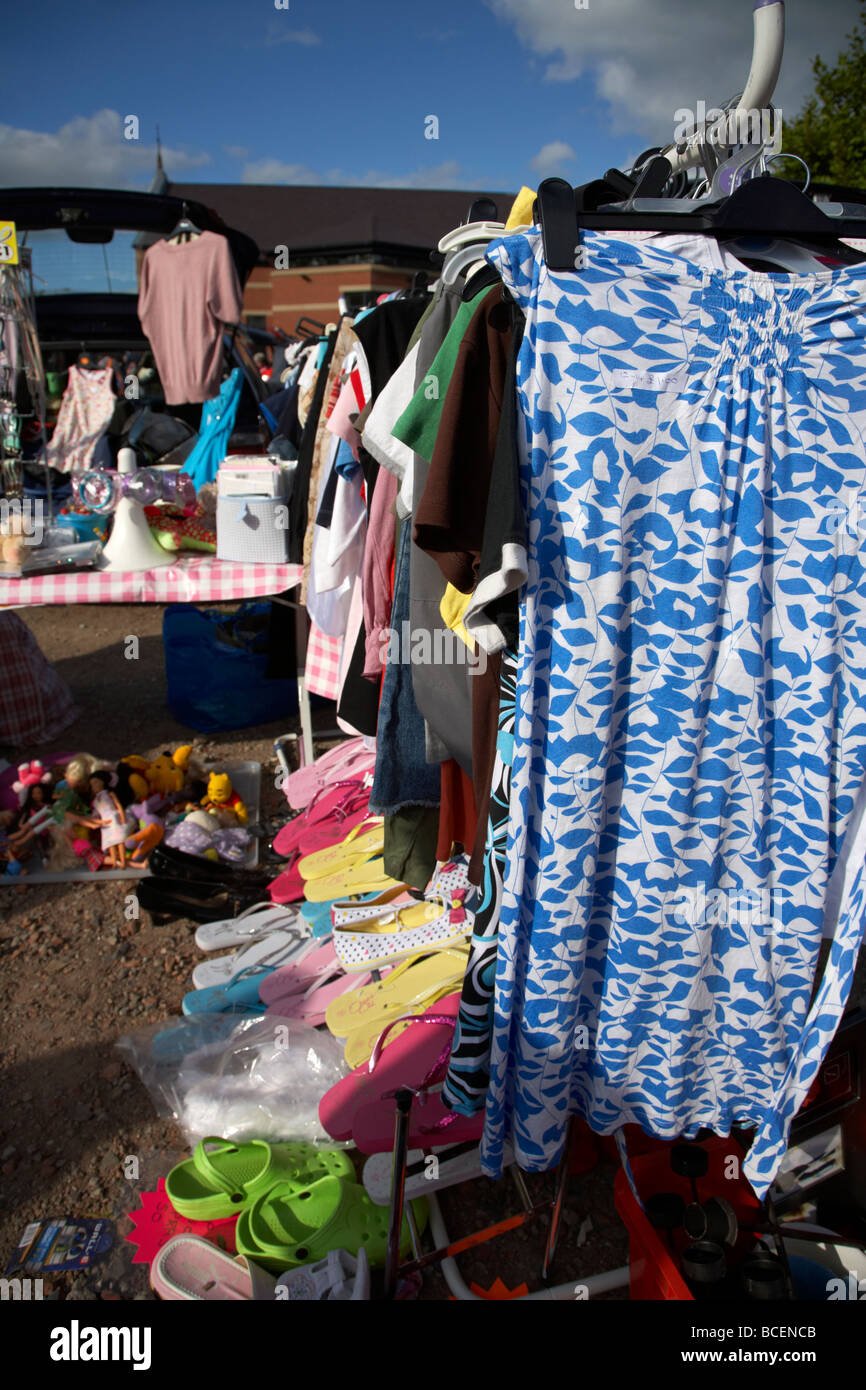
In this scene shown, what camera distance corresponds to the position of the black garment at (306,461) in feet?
10.3

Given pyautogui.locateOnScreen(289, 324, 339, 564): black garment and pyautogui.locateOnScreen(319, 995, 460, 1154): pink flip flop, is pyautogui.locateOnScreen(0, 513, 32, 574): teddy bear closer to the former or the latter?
pyautogui.locateOnScreen(289, 324, 339, 564): black garment

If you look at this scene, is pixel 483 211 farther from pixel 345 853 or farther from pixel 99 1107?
pixel 99 1107

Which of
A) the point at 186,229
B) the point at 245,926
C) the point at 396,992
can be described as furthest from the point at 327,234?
the point at 396,992

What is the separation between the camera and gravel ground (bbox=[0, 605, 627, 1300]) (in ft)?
6.48

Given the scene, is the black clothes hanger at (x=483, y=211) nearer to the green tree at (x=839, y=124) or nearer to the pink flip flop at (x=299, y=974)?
the pink flip flop at (x=299, y=974)

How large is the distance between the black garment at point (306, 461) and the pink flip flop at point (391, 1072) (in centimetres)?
205

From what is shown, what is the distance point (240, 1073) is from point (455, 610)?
161cm

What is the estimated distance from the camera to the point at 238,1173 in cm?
202

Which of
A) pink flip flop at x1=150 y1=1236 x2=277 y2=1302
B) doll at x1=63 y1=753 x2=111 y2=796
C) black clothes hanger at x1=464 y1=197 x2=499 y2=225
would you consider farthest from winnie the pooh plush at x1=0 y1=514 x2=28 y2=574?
pink flip flop at x1=150 y1=1236 x2=277 y2=1302

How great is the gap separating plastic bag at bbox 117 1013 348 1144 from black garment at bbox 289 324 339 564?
6.42 ft

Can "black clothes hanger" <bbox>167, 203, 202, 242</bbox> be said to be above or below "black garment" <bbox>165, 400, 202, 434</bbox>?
above

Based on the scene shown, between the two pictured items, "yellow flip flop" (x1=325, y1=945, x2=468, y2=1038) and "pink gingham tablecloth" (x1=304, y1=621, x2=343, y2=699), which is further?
"pink gingham tablecloth" (x1=304, y1=621, x2=343, y2=699)

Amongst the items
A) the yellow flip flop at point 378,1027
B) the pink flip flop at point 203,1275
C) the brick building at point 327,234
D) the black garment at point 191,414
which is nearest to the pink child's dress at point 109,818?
the yellow flip flop at point 378,1027
